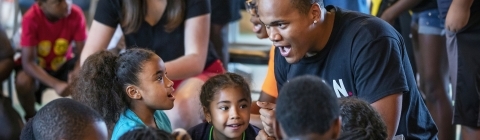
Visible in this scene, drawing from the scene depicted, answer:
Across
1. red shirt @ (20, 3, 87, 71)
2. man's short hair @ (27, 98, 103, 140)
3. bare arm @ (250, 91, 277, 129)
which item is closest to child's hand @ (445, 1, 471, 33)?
bare arm @ (250, 91, 277, 129)

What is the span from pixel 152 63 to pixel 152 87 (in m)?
0.08

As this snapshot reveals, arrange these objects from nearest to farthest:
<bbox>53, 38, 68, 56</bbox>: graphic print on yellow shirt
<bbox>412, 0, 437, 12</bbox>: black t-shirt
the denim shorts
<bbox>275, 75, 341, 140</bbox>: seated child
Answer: <bbox>275, 75, 341, 140</bbox>: seated child, the denim shorts, <bbox>412, 0, 437, 12</bbox>: black t-shirt, <bbox>53, 38, 68, 56</bbox>: graphic print on yellow shirt

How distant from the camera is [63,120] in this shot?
6.33 ft

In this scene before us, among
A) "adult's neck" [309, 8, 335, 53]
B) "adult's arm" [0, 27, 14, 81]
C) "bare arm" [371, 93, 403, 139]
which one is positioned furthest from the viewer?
"adult's arm" [0, 27, 14, 81]

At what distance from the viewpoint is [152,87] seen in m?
2.55

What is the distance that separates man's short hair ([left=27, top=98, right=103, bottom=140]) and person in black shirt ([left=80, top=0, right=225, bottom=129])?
3.33ft

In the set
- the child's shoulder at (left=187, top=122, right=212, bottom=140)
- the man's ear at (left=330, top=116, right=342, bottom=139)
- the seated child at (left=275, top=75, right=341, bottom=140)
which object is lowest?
the child's shoulder at (left=187, top=122, right=212, bottom=140)

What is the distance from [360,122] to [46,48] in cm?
272

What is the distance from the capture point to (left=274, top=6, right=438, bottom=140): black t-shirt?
224cm

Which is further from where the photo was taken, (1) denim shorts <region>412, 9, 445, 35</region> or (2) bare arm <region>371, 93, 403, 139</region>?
(1) denim shorts <region>412, 9, 445, 35</region>

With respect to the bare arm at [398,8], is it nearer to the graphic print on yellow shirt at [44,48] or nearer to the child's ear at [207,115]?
the child's ear at [207,115]

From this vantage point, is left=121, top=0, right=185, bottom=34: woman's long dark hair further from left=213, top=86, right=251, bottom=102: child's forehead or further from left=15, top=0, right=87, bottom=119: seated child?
left=15, top=0, right=87, bottom=119: seated child

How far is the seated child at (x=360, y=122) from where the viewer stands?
1.90m

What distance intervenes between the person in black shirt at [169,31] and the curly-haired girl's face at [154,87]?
416mm
